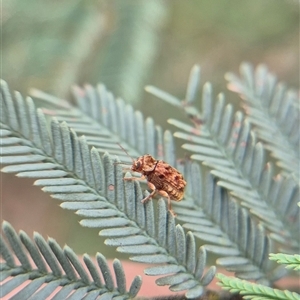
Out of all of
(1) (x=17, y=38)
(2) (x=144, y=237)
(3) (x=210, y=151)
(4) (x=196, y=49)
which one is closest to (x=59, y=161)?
(2) (x=144, y=237)

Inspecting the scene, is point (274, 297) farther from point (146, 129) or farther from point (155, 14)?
point (155, 14)

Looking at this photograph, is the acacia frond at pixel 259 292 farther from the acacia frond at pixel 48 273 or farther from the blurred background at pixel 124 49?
the blurred background at pixel 124 49

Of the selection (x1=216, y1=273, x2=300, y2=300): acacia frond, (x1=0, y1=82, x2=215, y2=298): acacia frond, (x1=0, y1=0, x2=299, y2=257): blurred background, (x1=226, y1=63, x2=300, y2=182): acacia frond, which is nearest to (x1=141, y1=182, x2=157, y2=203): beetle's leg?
(x1=0, y1=82, x2=215, y2=298): acacia frond

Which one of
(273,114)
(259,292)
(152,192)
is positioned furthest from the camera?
(273,114)

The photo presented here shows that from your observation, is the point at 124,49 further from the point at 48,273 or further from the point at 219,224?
the point at 48,273

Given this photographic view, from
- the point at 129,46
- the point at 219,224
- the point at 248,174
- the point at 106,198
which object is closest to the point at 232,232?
the point at 219,224

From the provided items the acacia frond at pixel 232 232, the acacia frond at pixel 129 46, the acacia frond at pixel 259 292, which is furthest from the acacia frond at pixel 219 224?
the acacia frond at pixel 129 46

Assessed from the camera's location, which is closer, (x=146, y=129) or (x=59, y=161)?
(x=59, y=161)
